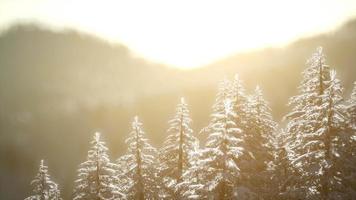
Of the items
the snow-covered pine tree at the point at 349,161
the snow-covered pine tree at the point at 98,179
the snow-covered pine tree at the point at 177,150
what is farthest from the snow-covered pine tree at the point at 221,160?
the snow-covered pine tree at the point at 177,150

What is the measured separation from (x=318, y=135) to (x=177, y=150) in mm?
14369

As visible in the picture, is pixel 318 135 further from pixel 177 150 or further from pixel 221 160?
pixel 177 150

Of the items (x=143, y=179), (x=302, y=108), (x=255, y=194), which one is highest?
(x=302, y=108)

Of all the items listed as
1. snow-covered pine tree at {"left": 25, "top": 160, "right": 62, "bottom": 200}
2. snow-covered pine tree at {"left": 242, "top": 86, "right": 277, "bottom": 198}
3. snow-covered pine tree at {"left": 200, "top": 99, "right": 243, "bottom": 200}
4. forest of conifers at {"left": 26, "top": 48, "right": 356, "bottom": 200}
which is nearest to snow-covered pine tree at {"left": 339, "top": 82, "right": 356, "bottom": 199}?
forest of conifers at {"left": 26, "top": 48, "right": 356, "bottom": 200}

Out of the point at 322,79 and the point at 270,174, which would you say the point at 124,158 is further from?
the point at 322,79

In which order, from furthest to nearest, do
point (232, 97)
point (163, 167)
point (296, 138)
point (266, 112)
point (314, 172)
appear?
point (163, 167)
point (266, 112)
point (232, 97)
point (296, 138)
point (314, 172)

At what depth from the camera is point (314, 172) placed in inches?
971

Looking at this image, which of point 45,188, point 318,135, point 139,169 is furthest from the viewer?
point 45,188

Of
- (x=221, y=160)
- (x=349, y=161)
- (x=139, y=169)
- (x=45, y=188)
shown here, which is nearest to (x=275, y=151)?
(x=349, y=161)

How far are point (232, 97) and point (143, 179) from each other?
385 inches

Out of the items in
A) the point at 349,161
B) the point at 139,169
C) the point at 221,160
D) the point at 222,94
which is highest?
the point at 222,94

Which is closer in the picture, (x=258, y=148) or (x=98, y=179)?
(x=258, y=148)

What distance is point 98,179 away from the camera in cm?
3434

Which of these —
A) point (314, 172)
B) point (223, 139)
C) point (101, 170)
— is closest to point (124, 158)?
point (101, 170)
